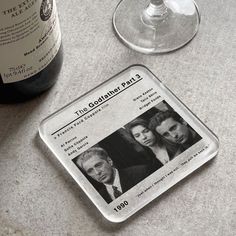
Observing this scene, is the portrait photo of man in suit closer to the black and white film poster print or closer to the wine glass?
the black and white film poster print

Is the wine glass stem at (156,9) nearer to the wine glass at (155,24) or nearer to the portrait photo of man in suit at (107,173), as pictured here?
the wine glass at (155,24)

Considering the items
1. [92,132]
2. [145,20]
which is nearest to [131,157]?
[92,132]

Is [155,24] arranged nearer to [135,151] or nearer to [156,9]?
[156,9]

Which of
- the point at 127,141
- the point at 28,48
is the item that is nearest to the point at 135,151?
the point at 127,141

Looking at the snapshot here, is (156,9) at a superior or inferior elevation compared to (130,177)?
superior

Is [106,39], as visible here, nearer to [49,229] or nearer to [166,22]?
[166,22]

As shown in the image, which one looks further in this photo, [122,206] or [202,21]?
[202,21]

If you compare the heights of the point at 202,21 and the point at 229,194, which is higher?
the point at 202,21
